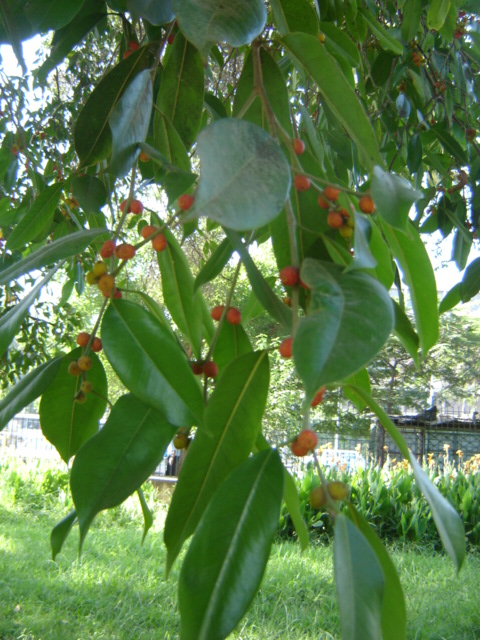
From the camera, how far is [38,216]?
2.81 feet

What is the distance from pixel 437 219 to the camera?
1.57 metres

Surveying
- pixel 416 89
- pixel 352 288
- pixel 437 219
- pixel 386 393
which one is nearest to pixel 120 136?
pixel 352 288

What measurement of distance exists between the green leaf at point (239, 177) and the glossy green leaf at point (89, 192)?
1.36ft

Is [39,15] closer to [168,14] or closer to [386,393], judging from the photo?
[168,14]

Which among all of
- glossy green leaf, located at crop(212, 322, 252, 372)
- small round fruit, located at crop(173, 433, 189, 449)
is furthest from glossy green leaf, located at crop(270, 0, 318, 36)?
small round fruit, located at crop(173, 433, 189, 449)

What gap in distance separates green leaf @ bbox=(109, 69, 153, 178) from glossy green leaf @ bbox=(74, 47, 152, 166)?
123mm

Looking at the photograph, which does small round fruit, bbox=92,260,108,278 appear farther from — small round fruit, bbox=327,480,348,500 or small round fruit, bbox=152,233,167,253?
small round fruit, bbox=327,480,348,500

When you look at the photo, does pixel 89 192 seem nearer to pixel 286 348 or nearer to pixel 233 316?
pixel 233 316

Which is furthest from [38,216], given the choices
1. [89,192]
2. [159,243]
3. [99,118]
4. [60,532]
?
[60,532]

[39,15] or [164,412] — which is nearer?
[164,412]

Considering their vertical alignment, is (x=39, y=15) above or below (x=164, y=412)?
above

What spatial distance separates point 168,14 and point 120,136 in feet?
0.64

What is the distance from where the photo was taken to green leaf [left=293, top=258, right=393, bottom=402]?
0.99 feet

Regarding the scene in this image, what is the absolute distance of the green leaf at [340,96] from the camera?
0.49 m
